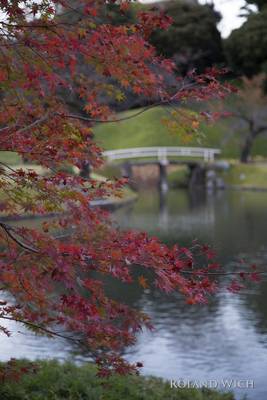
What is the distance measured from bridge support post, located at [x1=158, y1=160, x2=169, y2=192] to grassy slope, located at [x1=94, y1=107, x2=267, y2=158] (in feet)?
27.8

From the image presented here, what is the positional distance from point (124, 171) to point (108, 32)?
5020 cm

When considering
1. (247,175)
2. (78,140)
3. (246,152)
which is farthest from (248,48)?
(78,140)

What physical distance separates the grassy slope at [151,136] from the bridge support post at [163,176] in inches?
333

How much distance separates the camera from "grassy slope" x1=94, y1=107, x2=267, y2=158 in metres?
69.3

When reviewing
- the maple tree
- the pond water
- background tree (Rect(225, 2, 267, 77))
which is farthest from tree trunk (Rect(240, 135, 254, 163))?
the maple tree

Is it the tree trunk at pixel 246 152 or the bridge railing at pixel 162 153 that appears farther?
the tree trunk at pixel 246 152

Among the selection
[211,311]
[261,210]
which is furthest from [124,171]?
[211,311]

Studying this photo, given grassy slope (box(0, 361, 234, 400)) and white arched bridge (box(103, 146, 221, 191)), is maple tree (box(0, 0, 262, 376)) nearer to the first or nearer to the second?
grassy slope (box(0, 361, 234, 400))

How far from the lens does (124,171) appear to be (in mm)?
56906

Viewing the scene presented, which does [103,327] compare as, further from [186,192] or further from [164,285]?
[186,192]

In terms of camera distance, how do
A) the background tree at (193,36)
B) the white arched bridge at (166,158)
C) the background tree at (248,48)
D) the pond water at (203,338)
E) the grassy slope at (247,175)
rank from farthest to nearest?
the background tree at (193,36)
the white arched bridge at (166,158)
the grassy slope at (247,175)
the background tree at (248,48)
the pond water at (203,338)

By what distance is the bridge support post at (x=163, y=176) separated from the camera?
59.4 meters

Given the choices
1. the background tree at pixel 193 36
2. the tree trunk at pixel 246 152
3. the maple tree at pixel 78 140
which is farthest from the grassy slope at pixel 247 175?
the maple tree at pixel 78 140

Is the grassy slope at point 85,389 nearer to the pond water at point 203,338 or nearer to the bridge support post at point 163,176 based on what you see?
the pond water at point 203,338
